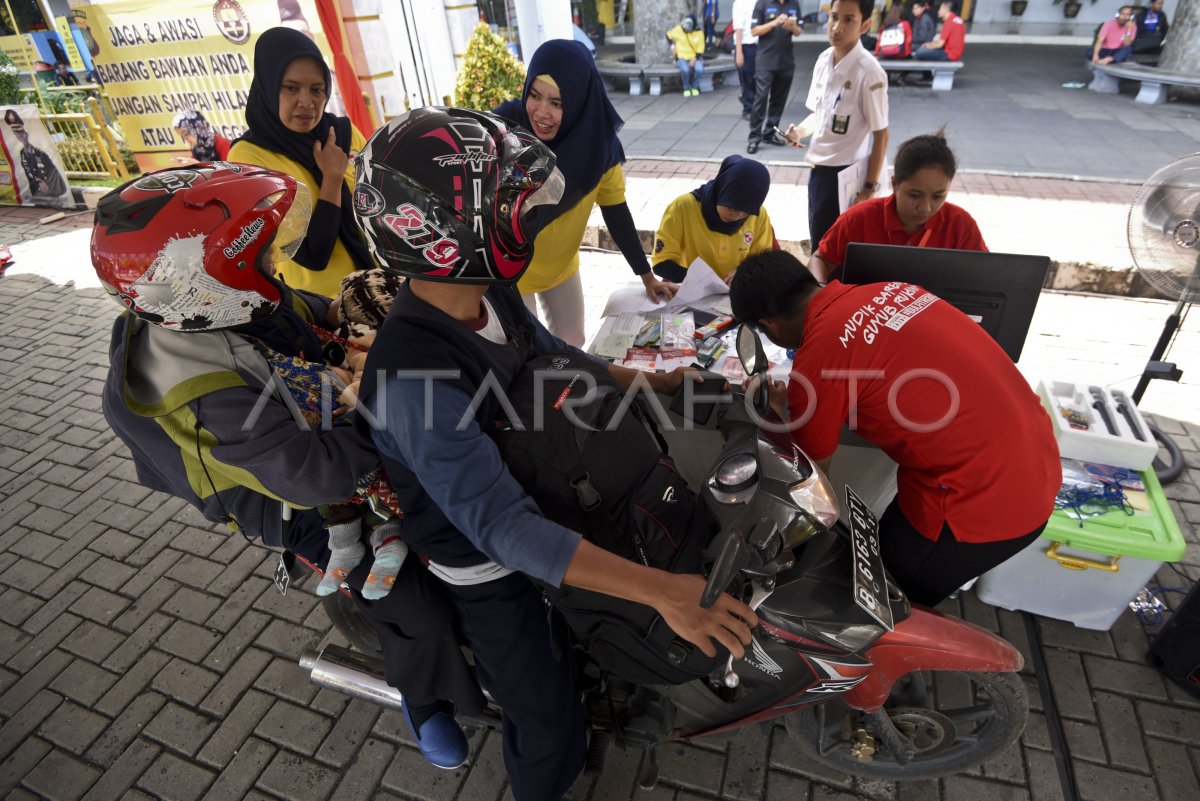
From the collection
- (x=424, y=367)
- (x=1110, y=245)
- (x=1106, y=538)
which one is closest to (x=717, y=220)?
(x=1106, y=538)

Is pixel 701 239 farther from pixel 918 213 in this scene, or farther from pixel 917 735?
pixel 917 735

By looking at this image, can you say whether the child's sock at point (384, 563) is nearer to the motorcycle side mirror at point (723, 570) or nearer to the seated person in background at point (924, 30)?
the motorcycle side mirror at point (723, 570)

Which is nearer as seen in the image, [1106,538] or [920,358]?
[920,358]

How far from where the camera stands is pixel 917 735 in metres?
2.10

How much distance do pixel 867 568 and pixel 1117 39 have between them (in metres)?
13.9

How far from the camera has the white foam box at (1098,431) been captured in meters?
2.46

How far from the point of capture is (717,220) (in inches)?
133

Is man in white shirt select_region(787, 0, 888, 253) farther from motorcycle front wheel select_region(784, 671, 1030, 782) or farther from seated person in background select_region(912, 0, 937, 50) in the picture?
seated person in background select_region(912, 0, 937, 50)

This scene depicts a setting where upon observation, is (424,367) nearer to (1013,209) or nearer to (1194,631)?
(1194,631)

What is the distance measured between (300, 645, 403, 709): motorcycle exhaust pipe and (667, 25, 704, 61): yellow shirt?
12215 millimetres

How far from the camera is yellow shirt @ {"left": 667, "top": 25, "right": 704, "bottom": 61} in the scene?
11930 millimetres

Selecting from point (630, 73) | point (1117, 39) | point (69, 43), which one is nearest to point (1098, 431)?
point (630, 73)

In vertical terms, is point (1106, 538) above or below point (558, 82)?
below

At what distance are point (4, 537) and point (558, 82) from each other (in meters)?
3.78
